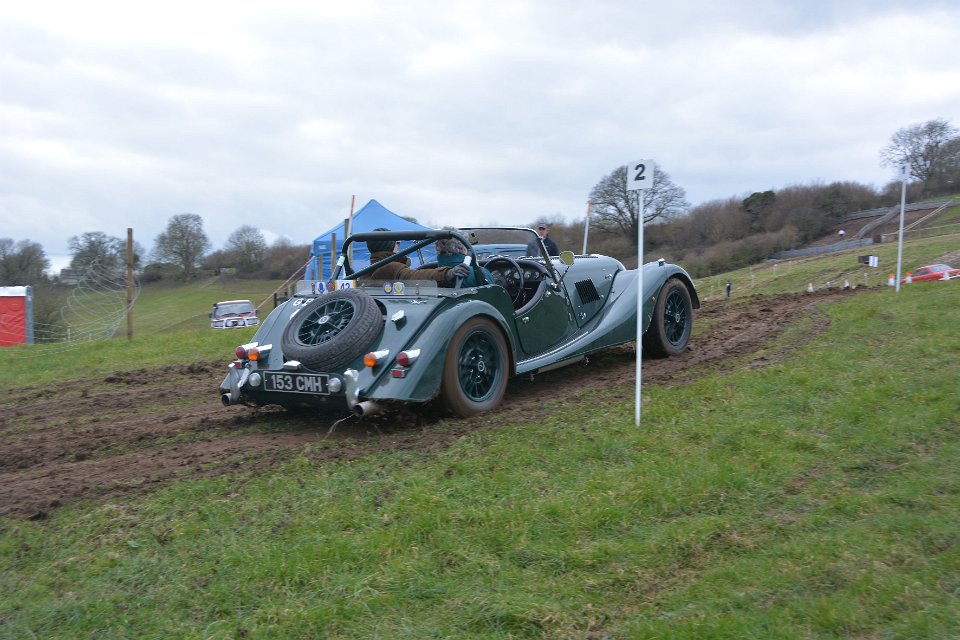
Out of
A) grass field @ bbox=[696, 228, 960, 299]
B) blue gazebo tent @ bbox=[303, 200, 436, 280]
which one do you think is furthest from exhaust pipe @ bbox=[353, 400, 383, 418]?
grass field @ bbox=[696, 228, 960, 299]

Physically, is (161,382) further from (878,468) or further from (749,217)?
(749,217)

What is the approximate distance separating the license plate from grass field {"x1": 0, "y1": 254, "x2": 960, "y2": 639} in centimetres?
83

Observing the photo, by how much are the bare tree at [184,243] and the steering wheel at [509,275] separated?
30.7 m

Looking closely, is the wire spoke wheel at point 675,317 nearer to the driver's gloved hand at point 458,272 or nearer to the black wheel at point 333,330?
the driver's gloved hand at point 458,272

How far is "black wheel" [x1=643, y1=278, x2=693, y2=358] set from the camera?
7.68 m

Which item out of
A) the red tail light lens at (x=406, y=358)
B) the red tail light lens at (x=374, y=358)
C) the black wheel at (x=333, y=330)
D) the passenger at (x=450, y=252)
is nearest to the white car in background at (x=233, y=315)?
the passenger at (x=450, y=252)

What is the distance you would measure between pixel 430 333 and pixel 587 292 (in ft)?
→ 8.59

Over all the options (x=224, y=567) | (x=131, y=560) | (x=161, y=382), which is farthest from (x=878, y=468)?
(x=161, y=382)

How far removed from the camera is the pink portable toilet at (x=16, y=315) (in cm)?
1923

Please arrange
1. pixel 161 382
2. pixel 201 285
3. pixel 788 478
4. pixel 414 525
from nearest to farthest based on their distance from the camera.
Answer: pixel 414 525 < pixel 788 478 < pixel 161 382 < pixel 201 285

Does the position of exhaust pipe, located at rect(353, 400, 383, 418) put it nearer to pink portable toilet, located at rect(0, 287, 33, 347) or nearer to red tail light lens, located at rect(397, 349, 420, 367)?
red tail light lens, located at rect(397, 349, 420, 367)

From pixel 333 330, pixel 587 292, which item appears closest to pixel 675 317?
pixel 587 292

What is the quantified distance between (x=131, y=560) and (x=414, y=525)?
50.8 inches

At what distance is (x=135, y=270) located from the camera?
12.6 m
